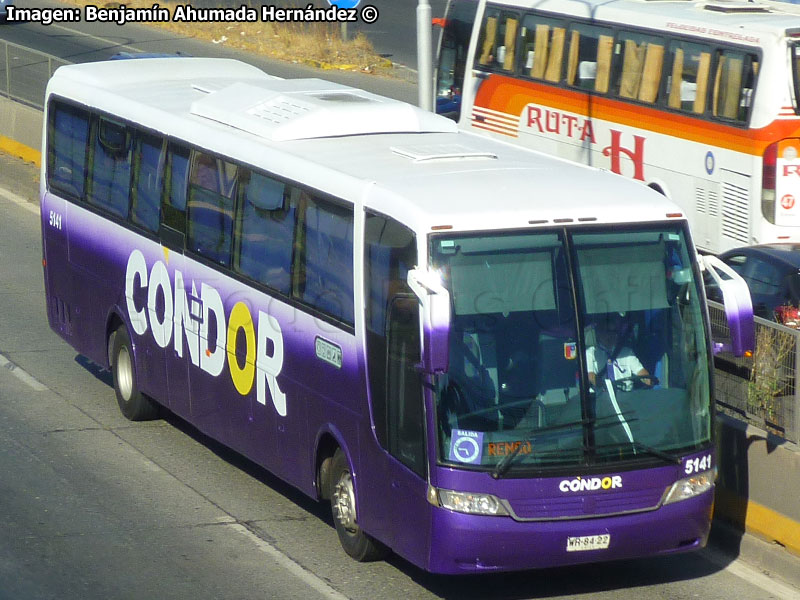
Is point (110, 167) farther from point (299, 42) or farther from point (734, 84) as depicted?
point (299, 42)

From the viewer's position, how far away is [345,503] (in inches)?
374

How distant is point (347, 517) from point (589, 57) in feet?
39.9

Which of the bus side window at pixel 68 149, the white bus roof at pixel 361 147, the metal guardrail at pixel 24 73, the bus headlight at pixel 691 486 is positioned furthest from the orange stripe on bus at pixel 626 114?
the bus headlight at pixel 691 486

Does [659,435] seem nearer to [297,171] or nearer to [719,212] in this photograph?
[297,171]

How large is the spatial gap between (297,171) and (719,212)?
9161 millimetres

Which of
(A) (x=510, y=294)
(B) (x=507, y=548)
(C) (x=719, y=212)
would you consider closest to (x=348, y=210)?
(A) (x=510, y=294)

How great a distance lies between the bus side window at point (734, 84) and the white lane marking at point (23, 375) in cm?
892

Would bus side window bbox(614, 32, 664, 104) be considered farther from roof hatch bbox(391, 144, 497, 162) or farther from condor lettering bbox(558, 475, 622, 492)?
condor lettering bbox(558, 475, 622, 492)

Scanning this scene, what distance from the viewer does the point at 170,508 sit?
34.5 ft

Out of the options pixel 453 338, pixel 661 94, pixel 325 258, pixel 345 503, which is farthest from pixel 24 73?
pixel 453 338

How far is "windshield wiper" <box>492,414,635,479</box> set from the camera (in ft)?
26.5

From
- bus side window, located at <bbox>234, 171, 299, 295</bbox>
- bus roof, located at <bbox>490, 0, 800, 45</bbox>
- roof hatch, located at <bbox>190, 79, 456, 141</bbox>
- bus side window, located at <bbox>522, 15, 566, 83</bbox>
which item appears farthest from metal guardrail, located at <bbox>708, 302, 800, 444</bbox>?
bus side window, located at <bbox>522, 15, 566, 83</bbox>

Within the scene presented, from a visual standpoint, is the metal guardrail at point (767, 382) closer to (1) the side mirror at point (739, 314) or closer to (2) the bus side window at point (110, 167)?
(1) the side mirror at point (739, 314)

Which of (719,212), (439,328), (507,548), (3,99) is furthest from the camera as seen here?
(3,99)
